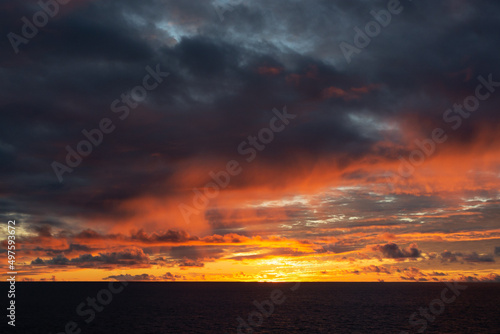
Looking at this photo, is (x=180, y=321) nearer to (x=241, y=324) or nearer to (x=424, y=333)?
(x=241, y=324)

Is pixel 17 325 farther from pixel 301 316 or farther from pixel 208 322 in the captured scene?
pixel 301 316

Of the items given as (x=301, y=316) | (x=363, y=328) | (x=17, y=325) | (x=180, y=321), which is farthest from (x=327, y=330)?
(x=17, y=325)

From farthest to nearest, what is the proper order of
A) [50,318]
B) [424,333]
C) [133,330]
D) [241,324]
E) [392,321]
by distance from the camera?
[50,318]
[392,321]
[241,324]
[133,330]
[424,333]

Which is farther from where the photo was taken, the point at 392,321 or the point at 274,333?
the point at 392,321

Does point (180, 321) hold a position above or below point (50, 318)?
below

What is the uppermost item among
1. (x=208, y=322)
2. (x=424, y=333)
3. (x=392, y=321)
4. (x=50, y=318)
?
(x=50, y=318)

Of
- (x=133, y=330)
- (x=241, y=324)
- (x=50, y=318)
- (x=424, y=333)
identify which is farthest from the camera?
(x=50, y=318)

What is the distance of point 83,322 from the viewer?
4577 inches

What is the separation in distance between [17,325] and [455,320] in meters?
131

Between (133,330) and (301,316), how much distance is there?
56.7 metres

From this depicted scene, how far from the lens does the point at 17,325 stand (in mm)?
110625

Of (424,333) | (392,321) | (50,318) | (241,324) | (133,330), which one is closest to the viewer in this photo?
(424,333)

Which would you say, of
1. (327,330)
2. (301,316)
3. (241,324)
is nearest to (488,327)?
(327,330)

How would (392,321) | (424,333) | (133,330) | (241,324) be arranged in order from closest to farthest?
1. (424,333)
2. (133,330)
3. (241,324)
4. (392,321)
